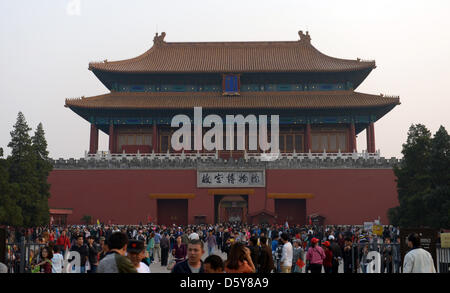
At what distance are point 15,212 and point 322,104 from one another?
19.4m

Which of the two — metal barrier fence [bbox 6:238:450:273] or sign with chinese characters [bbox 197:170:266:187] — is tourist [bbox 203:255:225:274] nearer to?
metal barrier fence [bbox 6:238:450:273]

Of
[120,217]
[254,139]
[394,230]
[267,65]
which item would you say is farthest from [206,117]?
[394,230]

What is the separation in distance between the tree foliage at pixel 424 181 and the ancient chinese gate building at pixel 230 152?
6.15 m

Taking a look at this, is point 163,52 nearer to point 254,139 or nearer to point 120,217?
point 254,139

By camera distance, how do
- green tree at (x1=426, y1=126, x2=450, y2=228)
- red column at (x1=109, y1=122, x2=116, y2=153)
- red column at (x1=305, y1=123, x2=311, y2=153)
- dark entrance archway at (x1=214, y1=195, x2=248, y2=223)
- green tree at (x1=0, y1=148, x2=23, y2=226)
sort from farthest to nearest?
dark entrance archway at (x1=214, y1=195, x2=248, y2=223)
red column at (x1=109, y1=122, x2=116, y2=153)
red column at (x1=305, y1=123, x2=311, y2=153)
green tree at (x1=0, y1=148, x2=23, y2=226)
green tree at (x1=426, y1=126, x2=450, y2=228)

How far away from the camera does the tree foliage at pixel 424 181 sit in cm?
2100

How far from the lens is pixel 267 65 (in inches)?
1404

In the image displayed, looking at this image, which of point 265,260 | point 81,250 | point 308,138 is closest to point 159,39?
point 308,138

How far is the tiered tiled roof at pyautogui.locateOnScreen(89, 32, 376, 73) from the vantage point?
34.6 m

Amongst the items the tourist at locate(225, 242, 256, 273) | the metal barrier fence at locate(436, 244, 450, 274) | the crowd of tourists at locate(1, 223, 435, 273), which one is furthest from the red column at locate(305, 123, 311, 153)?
the tourist at locate(225, 242, 256, 273)

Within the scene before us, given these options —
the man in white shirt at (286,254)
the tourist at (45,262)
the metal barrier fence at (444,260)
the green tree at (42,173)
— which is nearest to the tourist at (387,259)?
the metal barrier fence at (444,260)

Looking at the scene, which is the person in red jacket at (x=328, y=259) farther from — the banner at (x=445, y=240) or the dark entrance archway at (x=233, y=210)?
the dark entrance archway at (x=233, y=210)

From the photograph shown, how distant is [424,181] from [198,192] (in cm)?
1300

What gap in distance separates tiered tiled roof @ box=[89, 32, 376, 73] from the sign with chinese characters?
7964mm
